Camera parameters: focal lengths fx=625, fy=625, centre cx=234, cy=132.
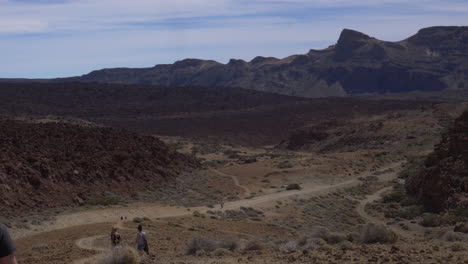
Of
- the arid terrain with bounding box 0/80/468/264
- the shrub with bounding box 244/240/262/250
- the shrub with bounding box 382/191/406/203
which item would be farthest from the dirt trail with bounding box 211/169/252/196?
the shrub with bounding box 244/240/262/250

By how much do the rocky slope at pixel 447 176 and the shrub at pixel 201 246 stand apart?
14810 mm

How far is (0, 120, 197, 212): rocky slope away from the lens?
86.8 feet

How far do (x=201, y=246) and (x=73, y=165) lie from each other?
16850mm

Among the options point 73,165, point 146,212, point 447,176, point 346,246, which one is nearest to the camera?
point 346,246

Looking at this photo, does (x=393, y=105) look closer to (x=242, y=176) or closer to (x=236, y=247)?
(x=242, y=176)

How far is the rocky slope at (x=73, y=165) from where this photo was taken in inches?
1041

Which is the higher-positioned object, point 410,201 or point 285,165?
point 410,201

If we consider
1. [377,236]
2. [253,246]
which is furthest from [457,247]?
[253,246]

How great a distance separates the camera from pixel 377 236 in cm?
1495

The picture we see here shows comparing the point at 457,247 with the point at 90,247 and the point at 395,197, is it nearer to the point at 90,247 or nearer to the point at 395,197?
the point at 90,247

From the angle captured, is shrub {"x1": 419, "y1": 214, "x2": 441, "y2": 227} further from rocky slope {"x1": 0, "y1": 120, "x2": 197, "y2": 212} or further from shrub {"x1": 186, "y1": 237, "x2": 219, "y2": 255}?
rocky slope {"x1": 0, "y1": 120, "x2": 197, "y2": 212}

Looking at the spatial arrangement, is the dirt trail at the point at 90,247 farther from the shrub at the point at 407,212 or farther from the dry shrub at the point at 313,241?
the shrub at the point at 407,212

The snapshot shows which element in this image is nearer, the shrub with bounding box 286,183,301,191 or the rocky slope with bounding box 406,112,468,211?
the rocky slope with bounding box 406,112,468,211

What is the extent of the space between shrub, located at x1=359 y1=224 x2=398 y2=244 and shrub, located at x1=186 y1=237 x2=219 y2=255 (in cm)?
359
